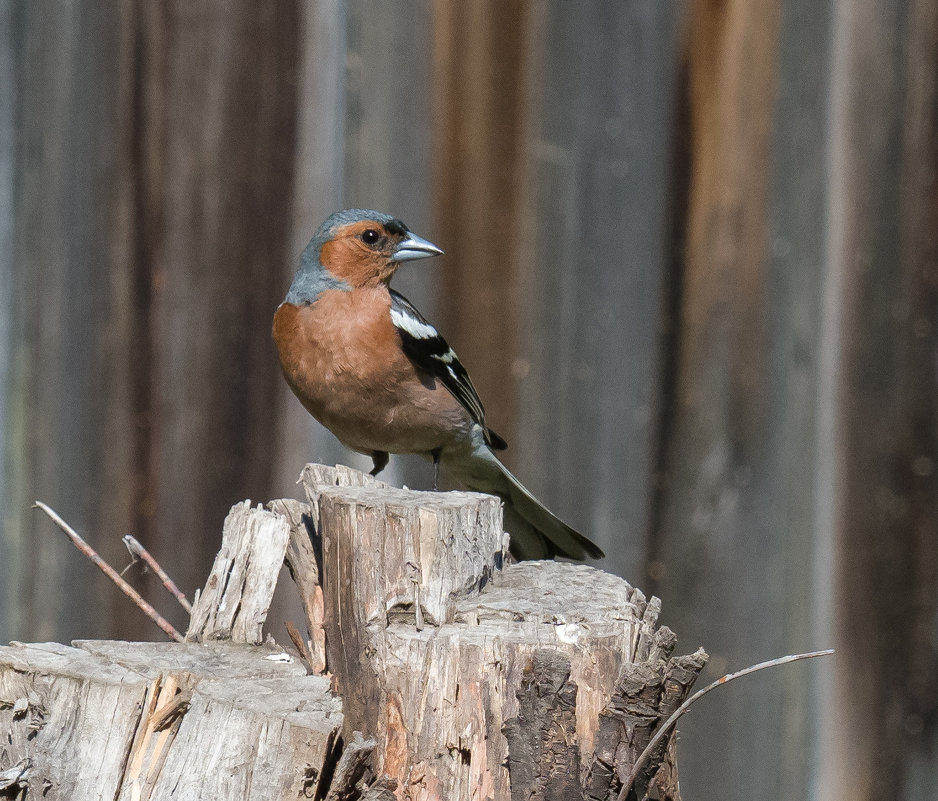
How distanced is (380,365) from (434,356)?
20 centimetres

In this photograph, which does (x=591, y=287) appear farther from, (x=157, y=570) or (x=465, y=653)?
(x=465, y=653)

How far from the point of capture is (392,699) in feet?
7.10

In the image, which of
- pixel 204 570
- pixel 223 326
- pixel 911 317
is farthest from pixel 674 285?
pixel 204 570

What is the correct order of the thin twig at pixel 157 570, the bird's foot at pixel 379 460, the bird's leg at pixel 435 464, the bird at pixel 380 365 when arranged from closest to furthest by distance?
the thin twig at pixel 157 570
the bird at pixel 380 365
the bird's leg at pixel 435 464
the bird's foot at pixel 379 460

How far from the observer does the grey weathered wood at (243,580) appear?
2688 millimetres

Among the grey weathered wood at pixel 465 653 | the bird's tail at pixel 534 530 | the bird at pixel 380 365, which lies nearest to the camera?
the grey weathered wood at pixel 465 653

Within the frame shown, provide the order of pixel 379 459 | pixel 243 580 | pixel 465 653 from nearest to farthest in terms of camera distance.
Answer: pixel 465 653, pixel 243 580, pixel 379 459

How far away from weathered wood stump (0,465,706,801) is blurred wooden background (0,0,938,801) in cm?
158

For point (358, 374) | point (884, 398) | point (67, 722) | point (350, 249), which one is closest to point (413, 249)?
point (350, 249)

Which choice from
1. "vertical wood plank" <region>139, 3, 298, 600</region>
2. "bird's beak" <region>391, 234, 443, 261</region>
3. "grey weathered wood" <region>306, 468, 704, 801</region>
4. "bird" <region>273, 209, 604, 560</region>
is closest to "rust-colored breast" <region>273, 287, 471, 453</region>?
"bird" <region>273, 209, 604, 560</region>

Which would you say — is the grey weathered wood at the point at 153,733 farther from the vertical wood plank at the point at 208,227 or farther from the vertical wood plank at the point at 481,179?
the vertical wood plank at the point at 481,179

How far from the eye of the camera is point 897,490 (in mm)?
3881

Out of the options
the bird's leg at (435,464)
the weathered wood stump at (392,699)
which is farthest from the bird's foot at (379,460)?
the weathered wood stump at (392,699)

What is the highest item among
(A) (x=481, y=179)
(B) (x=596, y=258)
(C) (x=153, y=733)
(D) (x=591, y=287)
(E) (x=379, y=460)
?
(A) (x=481, y=179)
